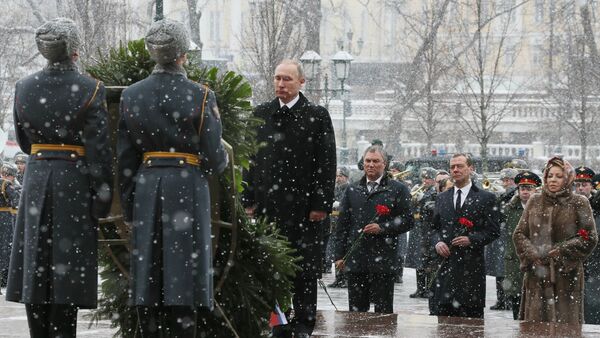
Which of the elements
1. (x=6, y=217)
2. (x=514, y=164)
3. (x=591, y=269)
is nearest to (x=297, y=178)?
(x=591, y=269)

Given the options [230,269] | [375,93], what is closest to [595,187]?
[230,269]

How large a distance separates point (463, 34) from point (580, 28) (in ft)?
11.3

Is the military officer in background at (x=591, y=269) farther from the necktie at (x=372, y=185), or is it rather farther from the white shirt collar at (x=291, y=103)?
the white shirt collar at (x=291, y=103)

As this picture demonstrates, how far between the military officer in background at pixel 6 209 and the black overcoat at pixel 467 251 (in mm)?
8280

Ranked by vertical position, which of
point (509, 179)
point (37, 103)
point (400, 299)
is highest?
point (37, 103)

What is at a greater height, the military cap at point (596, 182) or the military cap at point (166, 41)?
the military cap at point (166, 41)

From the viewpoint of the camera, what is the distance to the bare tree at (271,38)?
34250mm

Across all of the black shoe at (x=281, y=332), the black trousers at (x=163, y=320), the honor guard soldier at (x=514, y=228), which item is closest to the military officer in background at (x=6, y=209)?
the honor guard soldier at (x=514, y=228)

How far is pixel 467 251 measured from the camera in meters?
11.6

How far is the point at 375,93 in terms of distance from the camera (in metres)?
Answer: 66.5

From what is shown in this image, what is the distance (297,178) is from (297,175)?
2cm

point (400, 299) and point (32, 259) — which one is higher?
point (32, 259)

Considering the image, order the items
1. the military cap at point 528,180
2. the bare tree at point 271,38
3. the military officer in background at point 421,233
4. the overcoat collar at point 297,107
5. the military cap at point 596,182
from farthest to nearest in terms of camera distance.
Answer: the bare tree at point 271,38 → the military officer in background at point 421,233 → the military cap at point 528,180 → the military cap at point 596,182 → the overcoat collar at point 297,107

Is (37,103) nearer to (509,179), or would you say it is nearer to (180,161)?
(180,161)
